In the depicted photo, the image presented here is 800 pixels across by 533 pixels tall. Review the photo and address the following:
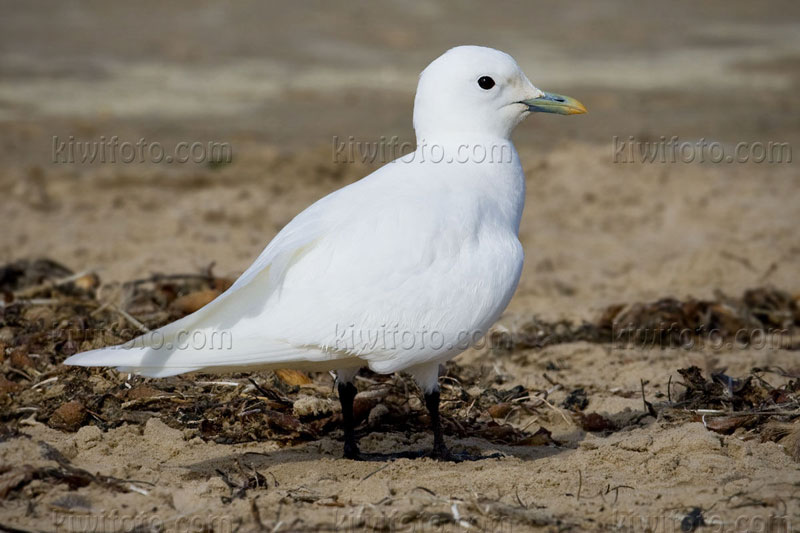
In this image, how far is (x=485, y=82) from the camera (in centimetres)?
500

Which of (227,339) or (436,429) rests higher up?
(227,339)

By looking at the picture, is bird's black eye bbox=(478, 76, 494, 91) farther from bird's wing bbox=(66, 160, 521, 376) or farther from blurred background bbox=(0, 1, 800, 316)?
blurred background bbox=(0, 1, 800, 316)

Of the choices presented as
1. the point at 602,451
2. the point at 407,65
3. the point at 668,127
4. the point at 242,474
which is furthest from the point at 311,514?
the point at 407,65

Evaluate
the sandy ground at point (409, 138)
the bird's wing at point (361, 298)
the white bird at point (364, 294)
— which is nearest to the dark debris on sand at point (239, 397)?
the sandy ground at point (409, 138)

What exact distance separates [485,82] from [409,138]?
7834 millimetres

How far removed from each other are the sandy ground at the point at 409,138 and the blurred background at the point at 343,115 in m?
0.05

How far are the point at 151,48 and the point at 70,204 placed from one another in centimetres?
804

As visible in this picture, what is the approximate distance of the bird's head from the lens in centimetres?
495

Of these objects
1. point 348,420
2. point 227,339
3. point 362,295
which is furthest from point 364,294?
point 348,420

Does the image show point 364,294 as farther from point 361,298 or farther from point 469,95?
point 469,95

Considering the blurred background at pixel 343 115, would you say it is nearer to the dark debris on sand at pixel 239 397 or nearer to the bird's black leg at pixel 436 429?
the dark debris on sand at pixel 239 397

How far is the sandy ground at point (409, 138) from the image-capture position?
3.92 metres

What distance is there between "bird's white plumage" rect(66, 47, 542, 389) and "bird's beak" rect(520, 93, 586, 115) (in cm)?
86

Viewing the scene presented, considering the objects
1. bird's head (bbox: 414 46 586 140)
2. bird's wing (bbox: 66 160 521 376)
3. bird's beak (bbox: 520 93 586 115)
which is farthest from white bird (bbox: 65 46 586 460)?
bird's beak (bbox: 520 93 586 115)
